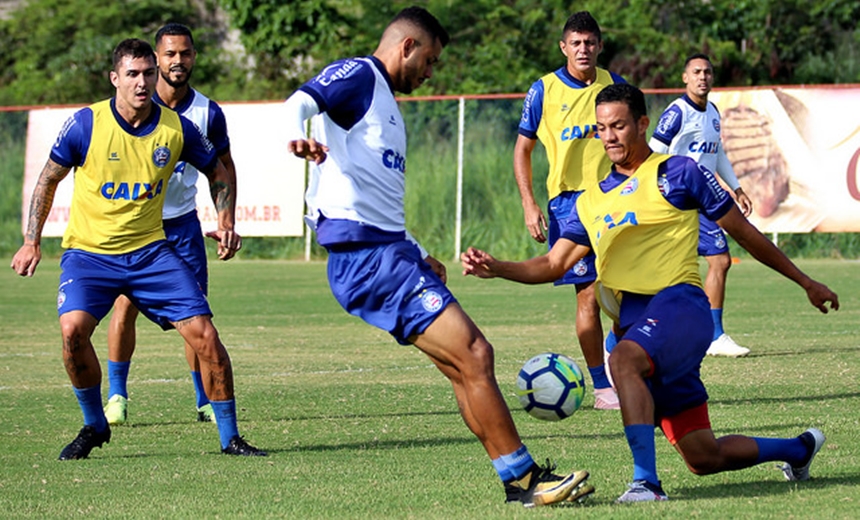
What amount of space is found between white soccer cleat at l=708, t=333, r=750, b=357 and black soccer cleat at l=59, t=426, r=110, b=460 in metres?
5.78

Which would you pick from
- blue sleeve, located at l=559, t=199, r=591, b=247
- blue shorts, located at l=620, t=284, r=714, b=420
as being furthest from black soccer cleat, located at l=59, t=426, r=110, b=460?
blue shorts, located at l=620, t=284, r=714, b=420

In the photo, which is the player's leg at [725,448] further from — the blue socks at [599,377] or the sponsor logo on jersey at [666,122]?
the sponsor logo on jersey at [666,122]

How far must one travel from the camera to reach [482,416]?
5668 millimetres

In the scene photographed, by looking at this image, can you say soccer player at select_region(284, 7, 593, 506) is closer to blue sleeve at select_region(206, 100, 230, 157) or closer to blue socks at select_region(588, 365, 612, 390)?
blue sleeve at select_region(206, 100, 230, 157)

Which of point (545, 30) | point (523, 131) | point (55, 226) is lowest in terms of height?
point (55, 226)

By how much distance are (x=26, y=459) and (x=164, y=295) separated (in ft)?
3.60

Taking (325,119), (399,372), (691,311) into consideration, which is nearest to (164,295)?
(325,119)

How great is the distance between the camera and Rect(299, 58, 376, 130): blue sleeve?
18.7ft

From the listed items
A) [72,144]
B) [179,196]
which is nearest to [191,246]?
[179,196]

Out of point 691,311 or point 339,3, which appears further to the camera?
point 339,3

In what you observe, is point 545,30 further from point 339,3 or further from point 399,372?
point 399,372

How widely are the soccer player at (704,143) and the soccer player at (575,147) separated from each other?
235 cm

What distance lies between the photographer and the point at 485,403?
566cm

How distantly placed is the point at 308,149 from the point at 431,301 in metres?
0.81
